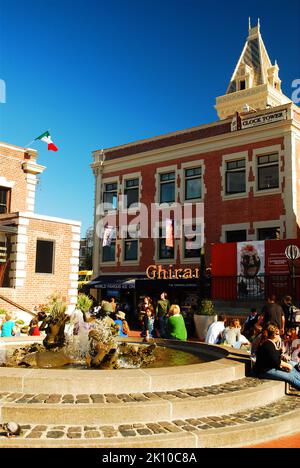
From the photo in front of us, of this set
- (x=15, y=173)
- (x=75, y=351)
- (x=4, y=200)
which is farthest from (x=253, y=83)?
(x=75, y=351)

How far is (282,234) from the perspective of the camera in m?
23.0

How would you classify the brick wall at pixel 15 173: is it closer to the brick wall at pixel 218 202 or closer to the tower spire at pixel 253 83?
the brick wall at pixel 218 202

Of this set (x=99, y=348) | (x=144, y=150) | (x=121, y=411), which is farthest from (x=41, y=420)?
(x=144, y=150)

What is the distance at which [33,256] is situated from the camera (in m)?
19.8

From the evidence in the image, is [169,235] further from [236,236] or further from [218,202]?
[236,236]

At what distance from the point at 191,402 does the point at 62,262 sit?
1544cm

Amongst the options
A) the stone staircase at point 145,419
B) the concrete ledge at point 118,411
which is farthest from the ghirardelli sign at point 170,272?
the concrete ledge at point 118,411

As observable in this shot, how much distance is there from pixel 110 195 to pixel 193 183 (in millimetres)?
6760

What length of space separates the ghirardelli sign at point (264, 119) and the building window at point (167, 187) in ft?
18.1

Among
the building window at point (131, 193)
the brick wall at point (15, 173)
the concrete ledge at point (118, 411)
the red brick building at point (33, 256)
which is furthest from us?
the building window at point (131, 193)

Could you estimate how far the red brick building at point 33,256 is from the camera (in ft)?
62.8

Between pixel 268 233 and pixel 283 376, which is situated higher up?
pixel 268 233

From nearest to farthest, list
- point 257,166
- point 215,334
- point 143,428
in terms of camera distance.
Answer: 1. point 143,428
2. point 215,334
3. point 257,166
